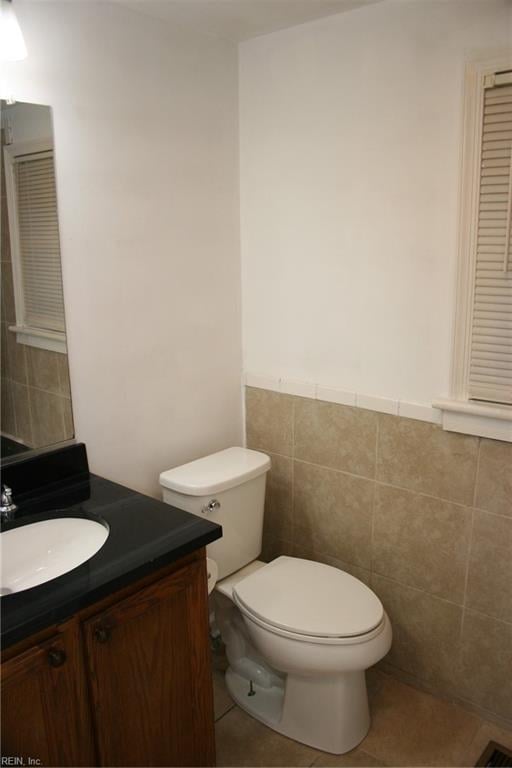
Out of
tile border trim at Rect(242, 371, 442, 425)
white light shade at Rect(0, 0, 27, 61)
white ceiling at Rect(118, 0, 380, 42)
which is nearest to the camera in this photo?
white light shade at Rect(0, 0, 27, 61)

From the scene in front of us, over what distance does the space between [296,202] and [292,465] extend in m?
0.98

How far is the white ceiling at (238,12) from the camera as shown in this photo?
5.76 feet

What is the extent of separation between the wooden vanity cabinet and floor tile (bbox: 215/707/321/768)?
22 centimetres

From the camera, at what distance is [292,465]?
2270mm

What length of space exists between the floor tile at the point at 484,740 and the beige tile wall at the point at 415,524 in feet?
0.16

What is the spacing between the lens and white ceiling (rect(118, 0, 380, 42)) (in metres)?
1.75

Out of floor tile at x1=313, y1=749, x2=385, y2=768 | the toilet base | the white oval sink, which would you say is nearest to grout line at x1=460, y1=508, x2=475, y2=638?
the toilet base

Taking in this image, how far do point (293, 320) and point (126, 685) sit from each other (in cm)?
132

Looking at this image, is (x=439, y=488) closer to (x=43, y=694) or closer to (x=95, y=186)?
(x=43, y=694)

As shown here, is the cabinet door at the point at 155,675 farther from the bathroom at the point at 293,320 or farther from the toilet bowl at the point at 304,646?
the toilet bowl at the point at 304,646

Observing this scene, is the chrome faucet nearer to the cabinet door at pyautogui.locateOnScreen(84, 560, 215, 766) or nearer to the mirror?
the mirror

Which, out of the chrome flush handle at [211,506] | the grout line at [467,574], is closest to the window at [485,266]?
the grout line at [467,574]

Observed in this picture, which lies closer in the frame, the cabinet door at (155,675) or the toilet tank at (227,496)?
the cabinet door at (155,675)

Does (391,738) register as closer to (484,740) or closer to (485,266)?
(484,740)
